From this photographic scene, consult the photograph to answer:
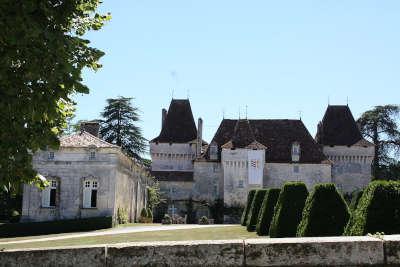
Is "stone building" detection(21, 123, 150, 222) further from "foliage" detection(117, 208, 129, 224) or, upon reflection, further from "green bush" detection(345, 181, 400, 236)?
"green bush" detection(345, 181, 400, 236)

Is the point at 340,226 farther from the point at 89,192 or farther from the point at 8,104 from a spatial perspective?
the point at 89,192

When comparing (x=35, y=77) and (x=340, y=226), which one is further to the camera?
(x=340, y=226)

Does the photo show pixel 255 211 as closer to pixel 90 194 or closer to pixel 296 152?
pixel 90 194

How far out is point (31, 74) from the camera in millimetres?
7699

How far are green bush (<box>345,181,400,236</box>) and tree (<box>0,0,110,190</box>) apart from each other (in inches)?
218

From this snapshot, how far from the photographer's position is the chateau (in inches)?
1993

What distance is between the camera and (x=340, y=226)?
1340cm

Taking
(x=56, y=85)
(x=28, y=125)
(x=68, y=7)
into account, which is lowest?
(x=28, y=125)

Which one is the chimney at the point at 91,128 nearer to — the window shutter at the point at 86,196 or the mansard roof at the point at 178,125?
the window shutter at the point at 86,196

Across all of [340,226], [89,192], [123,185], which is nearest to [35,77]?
[340,226]

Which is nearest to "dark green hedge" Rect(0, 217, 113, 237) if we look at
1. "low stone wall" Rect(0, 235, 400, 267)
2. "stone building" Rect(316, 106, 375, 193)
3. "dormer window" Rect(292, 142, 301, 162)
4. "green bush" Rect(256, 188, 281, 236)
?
"green bush" Rect(256, 188, 281, 236)

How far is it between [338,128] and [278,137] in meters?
7.19

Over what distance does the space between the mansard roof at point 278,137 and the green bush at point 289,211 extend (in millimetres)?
33867

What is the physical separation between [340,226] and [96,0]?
8014 mm
